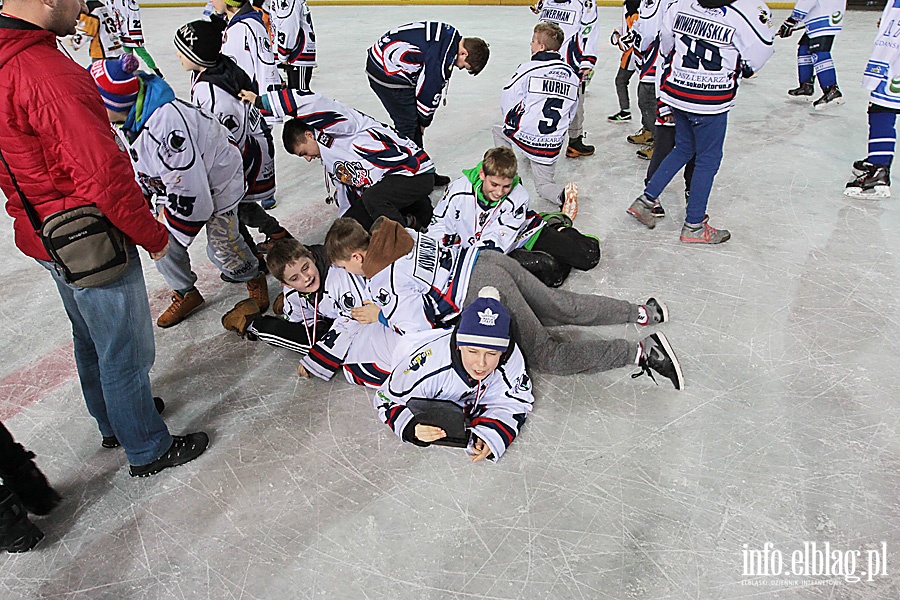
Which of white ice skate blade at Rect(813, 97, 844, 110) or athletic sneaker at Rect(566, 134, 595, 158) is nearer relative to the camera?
athletic sneaker at Rect(566, 134, 595, 158)

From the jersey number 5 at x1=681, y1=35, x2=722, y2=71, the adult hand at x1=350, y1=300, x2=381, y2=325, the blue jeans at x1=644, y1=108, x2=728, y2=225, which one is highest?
the jersey number 5 at x1=681, y1=35, x2=722, y2=71

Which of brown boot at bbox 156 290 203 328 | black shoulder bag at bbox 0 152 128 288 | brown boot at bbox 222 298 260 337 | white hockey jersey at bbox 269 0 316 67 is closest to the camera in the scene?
black shoulder bag at bbox 0 152 128 288

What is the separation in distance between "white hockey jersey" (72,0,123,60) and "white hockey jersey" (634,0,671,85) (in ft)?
14.1

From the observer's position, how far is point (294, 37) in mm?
5070

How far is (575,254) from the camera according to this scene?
2.95 meters

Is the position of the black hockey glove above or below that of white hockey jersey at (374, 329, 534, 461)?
above

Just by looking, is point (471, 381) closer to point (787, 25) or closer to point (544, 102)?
point (544, 102)

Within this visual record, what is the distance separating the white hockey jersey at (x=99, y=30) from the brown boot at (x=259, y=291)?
3755 millimetres

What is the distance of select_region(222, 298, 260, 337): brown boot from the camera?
8.52 feet

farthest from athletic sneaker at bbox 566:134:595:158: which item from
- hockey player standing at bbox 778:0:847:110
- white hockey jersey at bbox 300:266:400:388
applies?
Result: white hockey jersey at bbox 300:266:400:388

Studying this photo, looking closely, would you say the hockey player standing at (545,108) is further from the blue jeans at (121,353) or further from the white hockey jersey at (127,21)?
the white hockey jersey at (127,21)

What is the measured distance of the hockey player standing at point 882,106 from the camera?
11.3 feet

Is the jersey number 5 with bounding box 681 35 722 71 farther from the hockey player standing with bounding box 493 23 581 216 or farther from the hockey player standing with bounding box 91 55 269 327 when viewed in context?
the hockey player standing with bounding box 91 55 269 327

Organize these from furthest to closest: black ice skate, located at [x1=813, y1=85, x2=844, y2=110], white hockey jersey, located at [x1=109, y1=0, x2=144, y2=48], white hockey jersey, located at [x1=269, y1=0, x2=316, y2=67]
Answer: white hockey jersey, located at [x1=109, y1=0, x2=144, y2=48] → black ice skate, located at [x1=813, y1=85, x2=844, y2=110] → white hockey jersey, located at [x1=269, y1=0, x2=316, y2=67]
